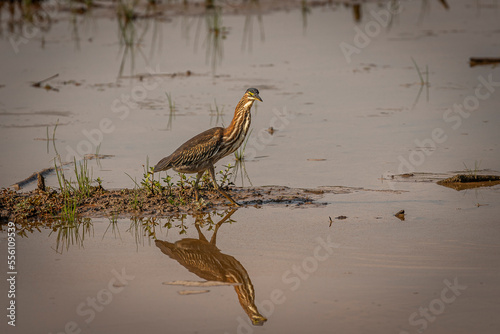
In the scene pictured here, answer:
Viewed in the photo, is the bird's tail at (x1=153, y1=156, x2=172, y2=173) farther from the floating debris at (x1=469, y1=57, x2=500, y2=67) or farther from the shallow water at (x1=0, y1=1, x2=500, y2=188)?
the floating debris at (x1=469, y1=57, x2=500, y2=67)

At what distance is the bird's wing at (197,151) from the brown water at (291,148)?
2.42ft

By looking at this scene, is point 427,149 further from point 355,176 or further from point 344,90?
point 344,90

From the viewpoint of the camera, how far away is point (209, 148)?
7.95 m

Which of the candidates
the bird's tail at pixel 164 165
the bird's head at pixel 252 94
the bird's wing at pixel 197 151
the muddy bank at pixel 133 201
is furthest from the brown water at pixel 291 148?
the bird's head at pixel 252 94

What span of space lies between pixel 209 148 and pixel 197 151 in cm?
14

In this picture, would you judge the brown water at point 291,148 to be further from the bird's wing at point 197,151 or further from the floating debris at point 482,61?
the bird's wing at point 197,151

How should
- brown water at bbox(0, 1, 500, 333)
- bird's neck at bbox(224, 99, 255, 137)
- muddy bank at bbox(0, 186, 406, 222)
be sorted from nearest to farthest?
brown water at bbox(0, 1, 500, 333) < muddy bank at bbox(0, 186, 406, 222) < bird's neck at bbox(224, 99, 255, 137)

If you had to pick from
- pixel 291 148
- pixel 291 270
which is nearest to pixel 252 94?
pixel 291 148

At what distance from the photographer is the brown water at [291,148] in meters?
5.45

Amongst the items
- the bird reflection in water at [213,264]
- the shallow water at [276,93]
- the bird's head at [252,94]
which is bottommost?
the shallow water at [276,93]

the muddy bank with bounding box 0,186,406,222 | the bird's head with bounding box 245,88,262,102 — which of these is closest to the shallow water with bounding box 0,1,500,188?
the muddy bank with bounding box 0,186,406,222

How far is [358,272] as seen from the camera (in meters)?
5.95

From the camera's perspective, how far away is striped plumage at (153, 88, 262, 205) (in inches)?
311

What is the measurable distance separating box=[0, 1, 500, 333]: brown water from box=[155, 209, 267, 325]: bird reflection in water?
0.25 feet
